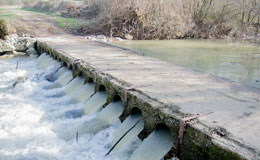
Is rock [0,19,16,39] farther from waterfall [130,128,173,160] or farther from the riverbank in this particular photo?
waterfall [130,128,173,160]

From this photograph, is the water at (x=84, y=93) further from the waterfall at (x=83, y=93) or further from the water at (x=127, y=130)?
the water at (x=127, y=130)

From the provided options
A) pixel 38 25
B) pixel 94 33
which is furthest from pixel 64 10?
pixel 94 33

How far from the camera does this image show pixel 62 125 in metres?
6.03

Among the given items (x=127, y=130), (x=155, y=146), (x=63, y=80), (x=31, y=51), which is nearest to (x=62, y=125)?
(x=127, y=130)

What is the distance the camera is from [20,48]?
15.2 metres

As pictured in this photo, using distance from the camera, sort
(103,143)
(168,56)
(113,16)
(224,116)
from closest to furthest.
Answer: (224,116)
(103,143)
(168,56)
(113,16)

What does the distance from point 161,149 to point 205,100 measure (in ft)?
4.06

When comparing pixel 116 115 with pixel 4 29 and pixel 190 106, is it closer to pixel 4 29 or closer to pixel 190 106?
pixel 190 106

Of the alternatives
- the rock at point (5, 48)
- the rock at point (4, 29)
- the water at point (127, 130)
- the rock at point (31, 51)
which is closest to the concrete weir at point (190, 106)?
the water at point (127, 130)

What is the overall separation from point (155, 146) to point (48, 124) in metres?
2.89

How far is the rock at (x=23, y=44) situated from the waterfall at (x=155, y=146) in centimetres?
1275

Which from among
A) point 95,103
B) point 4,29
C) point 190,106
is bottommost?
point 95,103

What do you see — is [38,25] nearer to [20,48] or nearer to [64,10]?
[20,48]

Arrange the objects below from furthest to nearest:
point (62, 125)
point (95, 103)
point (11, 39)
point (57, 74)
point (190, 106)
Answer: point (11, 39) < point (57, 74) < point (95, 103) < point (62, 125) < point (190, 106)
